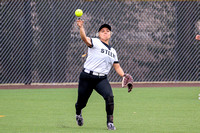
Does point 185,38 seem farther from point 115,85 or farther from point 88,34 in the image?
point 88,34

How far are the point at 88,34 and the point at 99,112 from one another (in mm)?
7395

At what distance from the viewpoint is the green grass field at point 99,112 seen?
7.69 m

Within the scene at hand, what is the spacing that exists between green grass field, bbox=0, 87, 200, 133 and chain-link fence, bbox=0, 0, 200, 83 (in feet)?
7.25

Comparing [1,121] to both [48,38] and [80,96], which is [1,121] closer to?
[80,96]

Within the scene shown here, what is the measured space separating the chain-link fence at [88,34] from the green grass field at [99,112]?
2209 mm

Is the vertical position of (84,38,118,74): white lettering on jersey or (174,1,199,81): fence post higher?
(84,38,118,74): white lettering on jersey

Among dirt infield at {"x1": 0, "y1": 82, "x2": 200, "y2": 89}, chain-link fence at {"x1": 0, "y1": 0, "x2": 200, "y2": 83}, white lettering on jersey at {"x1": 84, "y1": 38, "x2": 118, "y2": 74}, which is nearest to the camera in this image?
white lettering on jersey at {"x1": 84, "y1": 38, "x2": 118, "y2": 74}

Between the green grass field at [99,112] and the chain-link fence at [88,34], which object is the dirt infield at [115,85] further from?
the green grass field at [99,112]

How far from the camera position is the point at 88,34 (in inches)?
669

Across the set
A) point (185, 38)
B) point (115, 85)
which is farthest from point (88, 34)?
point (185, 38)

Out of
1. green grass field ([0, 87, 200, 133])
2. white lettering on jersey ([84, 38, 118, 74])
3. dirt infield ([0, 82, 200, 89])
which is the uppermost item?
white lettering on jersey ([84, 38, 118, 74])

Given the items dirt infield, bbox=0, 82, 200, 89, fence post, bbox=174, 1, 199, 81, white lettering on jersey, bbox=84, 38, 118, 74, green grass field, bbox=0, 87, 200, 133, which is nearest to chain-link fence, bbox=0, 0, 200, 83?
fence post, bbox=174, 1, 199, 81

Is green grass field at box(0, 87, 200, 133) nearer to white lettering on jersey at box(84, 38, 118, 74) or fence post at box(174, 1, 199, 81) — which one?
white lettering on jersey at box(84, 38, 118, 74)

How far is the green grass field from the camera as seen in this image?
769 cm
